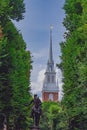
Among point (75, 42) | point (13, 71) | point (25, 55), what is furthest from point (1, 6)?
point (25, 55)

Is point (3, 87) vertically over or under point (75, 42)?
under

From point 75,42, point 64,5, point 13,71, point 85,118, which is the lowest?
point 85,118

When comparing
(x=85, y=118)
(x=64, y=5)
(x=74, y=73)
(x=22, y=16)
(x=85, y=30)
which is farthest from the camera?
(x=22, y=16)

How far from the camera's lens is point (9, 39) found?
4312 cm

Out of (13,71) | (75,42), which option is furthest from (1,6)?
(75,42)

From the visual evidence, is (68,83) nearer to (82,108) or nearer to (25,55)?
(82,108)

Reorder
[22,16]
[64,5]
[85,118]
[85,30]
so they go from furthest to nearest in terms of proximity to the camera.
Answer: [22,16]
[64,5]
[85,118]
[85,30]

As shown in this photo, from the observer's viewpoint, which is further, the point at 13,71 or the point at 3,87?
the point at 13,71

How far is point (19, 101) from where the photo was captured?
43.2m

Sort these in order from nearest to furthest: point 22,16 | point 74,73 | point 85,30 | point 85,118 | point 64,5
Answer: point 85,30
point 85,118
point 74,73
point 64,5
point 22,16

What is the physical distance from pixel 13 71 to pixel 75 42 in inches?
243

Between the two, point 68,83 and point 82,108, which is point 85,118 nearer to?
point 82,108

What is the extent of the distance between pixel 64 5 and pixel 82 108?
12444 millimetres

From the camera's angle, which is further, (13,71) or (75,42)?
(75,42)
